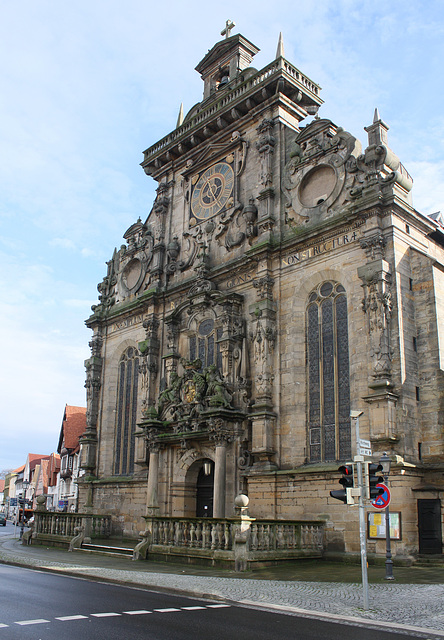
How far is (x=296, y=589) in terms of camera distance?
13.5 meters

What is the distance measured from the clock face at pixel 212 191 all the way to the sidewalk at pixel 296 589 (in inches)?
663

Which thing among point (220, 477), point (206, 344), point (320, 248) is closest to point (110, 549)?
point (220, 477)

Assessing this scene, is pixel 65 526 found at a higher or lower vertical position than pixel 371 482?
lower

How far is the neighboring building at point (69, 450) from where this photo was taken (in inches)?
2176

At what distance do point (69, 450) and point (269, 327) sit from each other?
3637 centimetres

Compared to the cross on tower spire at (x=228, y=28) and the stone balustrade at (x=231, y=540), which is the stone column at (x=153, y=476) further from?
the cross on tower spire at (x=228, y=28)

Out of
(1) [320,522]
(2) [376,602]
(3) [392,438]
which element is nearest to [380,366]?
(3) [392,438]

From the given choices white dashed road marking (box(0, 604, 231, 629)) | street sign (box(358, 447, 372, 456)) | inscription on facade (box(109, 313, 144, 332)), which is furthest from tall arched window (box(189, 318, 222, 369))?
white dashed road marking (box(0, 604, 231, 629))

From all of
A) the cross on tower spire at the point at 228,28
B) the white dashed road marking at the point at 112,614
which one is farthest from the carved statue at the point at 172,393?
the cross on tower spire at the point at 228,28

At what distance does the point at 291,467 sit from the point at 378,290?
23.4 ft

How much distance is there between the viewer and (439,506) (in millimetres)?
18953

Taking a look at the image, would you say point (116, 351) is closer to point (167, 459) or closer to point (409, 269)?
point (167, 459)

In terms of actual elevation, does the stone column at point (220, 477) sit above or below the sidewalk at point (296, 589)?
above

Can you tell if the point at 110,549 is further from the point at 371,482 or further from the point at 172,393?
the point at 371,482
